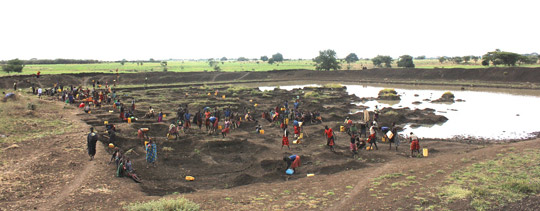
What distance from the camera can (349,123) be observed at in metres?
21.6

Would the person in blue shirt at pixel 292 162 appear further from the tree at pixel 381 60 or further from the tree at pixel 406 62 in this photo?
the tree at pixel 381 60

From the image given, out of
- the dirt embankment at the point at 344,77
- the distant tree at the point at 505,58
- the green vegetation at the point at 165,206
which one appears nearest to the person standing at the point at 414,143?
the green vegetation at the point at 165,206

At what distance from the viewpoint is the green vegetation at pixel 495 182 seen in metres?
10.0

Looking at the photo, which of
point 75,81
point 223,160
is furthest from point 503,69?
point 75,81

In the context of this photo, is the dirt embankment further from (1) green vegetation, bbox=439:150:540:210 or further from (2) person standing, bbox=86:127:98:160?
(1) green vegetation, bbox=439:150:540:210

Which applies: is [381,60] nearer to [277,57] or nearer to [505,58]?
[505,58]

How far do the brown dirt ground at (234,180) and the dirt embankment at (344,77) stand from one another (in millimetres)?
45366

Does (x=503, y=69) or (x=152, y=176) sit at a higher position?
(x=503, y=69)

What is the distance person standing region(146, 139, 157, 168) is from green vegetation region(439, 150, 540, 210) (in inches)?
429

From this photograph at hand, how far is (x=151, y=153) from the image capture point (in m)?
15.1

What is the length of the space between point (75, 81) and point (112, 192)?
181 feet

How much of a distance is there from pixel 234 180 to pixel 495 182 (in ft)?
29.0

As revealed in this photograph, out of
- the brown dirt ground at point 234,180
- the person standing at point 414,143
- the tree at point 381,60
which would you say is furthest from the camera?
the tree at point 381,60

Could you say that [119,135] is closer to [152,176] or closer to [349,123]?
[152,176]
